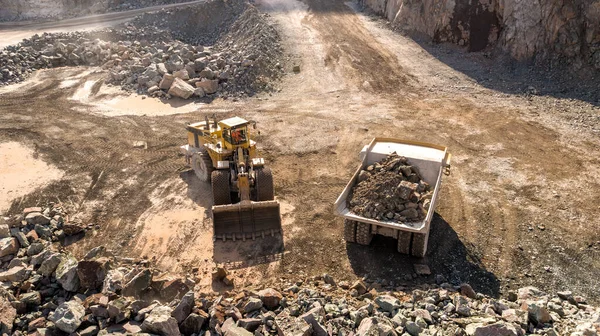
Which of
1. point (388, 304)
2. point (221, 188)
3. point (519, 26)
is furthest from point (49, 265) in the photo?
point (519, 26)

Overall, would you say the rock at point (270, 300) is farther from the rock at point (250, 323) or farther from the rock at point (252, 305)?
the rock at point (250, 323)

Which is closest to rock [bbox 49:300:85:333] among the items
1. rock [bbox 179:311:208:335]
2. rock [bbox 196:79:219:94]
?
rock [bbox 179:311:208:335]

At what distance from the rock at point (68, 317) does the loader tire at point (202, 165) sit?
600cm

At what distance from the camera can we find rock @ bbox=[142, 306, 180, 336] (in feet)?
21.0

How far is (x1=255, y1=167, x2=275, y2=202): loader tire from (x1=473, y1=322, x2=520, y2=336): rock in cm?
619

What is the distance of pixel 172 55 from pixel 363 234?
663 inches

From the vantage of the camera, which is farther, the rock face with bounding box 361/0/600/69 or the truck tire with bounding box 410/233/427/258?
the rock face with bounding box 361/0/600/69

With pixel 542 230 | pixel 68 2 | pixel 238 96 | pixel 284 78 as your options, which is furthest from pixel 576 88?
pixel 68 2

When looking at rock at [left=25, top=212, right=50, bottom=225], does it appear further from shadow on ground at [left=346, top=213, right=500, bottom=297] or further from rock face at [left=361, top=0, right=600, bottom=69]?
rock face at [left=361, top=0, right=600, bottom=69]

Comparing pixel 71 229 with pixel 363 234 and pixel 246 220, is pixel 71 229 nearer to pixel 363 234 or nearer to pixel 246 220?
pixel 246 220

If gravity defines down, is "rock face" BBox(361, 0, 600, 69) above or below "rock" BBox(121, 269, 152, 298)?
above

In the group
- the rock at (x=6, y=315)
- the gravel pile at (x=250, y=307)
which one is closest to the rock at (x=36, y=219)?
the gravel pile at (x=250, y=307)

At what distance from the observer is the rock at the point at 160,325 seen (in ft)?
21.0

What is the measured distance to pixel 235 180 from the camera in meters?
11.1
